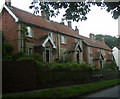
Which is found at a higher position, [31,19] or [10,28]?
[31,19]

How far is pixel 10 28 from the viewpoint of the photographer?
70.3 ft

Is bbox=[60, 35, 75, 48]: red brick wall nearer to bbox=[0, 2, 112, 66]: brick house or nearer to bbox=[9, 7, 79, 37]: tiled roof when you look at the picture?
bbox=[0, 2, 112, 66]: brick house

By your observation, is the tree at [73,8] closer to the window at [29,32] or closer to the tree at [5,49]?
the tree at [5,49]

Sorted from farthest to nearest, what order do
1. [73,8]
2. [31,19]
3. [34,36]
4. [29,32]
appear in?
1. [31,19]
2. [34,36]
3. [29,32]
4. [73,8]

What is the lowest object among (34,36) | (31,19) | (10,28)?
(34,36)

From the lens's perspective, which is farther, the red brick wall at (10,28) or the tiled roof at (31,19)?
the tiled roof at (31,19)

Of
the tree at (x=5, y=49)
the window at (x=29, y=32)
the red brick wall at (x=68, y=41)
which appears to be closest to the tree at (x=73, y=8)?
the tree at (x=5, y=49)

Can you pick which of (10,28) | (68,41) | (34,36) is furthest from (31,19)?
(68,41)

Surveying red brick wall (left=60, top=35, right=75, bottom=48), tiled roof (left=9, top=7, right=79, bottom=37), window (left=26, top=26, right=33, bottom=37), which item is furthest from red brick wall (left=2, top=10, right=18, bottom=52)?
red brick wall (left=60, top=35, right=75, bottom=48)

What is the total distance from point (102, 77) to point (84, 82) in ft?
15.1

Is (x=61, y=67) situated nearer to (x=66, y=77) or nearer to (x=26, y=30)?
(x=66, y=77)

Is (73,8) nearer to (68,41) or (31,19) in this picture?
(31,19)

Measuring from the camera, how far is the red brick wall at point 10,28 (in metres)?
21.0

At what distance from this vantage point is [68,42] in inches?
1190
